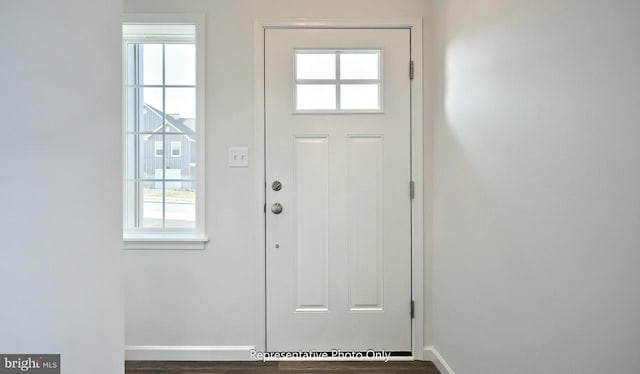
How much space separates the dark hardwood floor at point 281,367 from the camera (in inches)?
81.1

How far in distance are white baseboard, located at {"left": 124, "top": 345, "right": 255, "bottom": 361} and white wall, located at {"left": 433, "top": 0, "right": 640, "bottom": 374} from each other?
1.19 m

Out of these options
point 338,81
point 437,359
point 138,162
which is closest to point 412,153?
point 338,81

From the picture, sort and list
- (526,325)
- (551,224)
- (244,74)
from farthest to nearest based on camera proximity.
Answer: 1. (244,74)
2. (526,325)
3. (551,224)

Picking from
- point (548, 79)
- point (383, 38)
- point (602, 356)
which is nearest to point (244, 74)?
point (383, 38)

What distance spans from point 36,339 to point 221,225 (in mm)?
1284

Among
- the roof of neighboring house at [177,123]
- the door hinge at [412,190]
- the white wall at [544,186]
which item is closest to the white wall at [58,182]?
the roof of neighboring house at [177,123]

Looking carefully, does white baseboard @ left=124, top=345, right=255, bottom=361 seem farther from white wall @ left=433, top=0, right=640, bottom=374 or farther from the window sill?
white wall @ left=433, top=0, right=640, bottom=374

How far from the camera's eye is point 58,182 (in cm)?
95

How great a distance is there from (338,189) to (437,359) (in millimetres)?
1105

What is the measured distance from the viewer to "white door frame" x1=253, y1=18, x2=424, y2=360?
7.09ft

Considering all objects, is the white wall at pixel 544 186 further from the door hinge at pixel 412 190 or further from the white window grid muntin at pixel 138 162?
the white window grid muntin at pixel 138 162

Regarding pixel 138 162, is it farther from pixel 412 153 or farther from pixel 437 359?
pixel 437 359

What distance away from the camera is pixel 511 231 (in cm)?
137

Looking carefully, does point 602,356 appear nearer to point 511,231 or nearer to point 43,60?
point 511,231
